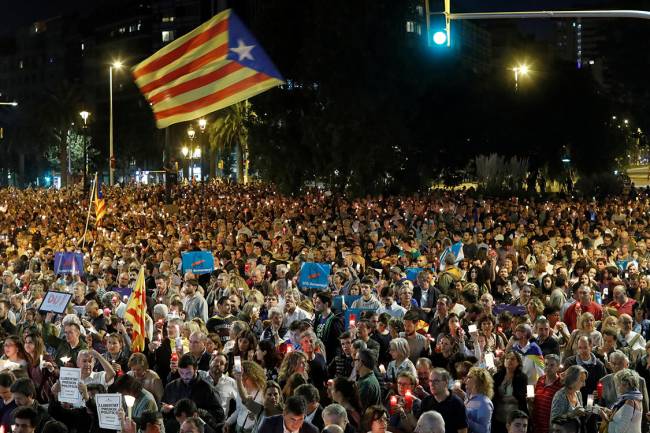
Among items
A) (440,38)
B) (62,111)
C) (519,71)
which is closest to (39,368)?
(440,38)

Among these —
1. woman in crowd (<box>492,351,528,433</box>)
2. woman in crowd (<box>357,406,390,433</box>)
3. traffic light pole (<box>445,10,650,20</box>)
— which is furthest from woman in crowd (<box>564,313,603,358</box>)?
traffic light pole (<box>445,10,650,20</box>)

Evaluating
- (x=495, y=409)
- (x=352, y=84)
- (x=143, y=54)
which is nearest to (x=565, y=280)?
(x=495, y=409)

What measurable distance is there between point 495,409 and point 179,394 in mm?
2764

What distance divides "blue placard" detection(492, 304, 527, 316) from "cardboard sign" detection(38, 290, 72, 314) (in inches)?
209

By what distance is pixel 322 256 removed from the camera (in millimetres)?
18031

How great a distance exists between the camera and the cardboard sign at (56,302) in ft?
Result: 40.0

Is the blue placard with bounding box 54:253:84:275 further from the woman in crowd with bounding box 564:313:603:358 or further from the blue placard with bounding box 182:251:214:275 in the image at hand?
the woman in crowd with bounding box 564:313:603:358

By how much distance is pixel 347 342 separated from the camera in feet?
32.2

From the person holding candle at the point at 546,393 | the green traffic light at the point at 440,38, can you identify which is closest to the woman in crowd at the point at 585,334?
the person holding candle at the point at 546,393

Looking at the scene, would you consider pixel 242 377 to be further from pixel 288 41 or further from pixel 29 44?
pixel 29 44

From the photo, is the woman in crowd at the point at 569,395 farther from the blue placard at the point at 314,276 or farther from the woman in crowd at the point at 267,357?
the blue placard at the point at 314,276

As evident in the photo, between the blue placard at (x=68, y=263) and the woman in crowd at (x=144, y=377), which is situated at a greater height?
the blue placard at (x=68, y=263)

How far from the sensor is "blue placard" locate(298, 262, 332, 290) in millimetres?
14945

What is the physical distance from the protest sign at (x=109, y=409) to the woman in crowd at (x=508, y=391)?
10.8ft
